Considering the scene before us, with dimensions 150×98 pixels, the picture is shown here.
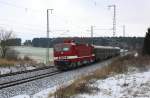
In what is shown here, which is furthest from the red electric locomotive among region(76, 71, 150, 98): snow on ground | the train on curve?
region(76, 71, 150, 98): snow on ground

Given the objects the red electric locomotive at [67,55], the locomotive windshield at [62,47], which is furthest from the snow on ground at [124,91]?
the locomotive windshield at [62,47]

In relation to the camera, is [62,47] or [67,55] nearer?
[67,55]

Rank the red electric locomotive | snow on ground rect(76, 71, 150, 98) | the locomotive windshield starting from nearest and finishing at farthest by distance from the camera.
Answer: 1. snow on ground rect(76, 71, 150, 98)
2. the red electric locomotive
3. the locomotive windshield

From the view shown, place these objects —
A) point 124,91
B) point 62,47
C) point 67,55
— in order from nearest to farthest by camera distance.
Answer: point 124,91 → point 67,55 → point 62,47

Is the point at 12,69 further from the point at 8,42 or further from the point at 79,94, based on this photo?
the point at 8,42

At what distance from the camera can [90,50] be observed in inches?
1837

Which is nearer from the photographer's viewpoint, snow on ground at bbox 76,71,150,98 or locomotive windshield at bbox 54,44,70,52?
snow on ground at bbox 76,71,150,98

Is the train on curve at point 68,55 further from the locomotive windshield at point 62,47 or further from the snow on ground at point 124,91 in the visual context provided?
the snow on ground at point 124,91

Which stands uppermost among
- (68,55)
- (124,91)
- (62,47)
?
(62,47)

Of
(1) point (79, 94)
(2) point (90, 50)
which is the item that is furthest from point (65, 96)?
(2) point (90, 50)

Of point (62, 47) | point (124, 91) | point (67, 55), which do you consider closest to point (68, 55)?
point (67, 55)

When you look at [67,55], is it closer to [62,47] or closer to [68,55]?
[68,55]

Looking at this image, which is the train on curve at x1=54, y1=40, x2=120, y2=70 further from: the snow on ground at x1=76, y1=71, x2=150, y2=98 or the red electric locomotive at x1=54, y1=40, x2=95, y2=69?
the snow on ground at x1=76, y1=71, x2=150, y2=98

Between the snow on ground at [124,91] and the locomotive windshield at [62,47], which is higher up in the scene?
the locomotive windshield at [62,47]
